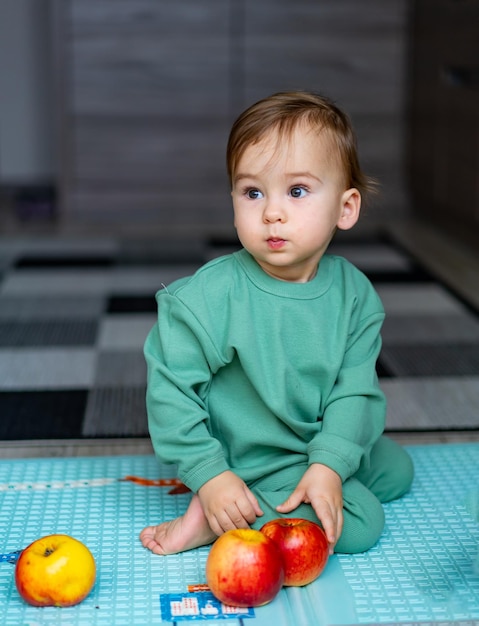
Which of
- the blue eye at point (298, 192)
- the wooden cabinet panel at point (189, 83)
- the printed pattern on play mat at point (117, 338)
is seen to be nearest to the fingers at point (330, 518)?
the blue eye at point (298, 192)

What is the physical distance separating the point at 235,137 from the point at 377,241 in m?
2.21

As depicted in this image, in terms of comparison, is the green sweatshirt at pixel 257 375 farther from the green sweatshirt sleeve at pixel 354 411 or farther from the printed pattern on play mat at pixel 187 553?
the printed pattern on play mat at pixel 187 553

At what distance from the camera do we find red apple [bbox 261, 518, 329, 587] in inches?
43.3

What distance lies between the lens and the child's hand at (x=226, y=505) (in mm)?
1175

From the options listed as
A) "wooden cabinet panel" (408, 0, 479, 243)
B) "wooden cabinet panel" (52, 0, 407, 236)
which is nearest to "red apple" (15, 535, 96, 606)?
"wooden cabinet panel" (408, 0, 479, 243)

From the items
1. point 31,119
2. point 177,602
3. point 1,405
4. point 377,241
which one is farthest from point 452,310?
point 31,119

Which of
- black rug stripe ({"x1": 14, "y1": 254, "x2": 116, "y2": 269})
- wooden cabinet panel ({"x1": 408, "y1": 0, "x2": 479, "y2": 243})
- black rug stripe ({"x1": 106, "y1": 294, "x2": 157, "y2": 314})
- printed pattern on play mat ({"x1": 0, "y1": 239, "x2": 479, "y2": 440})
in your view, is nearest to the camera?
printed pattern on play mat ({"x1": 0, "y1": 239, "x2": 479, "y2": 440})

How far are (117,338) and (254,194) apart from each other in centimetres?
104

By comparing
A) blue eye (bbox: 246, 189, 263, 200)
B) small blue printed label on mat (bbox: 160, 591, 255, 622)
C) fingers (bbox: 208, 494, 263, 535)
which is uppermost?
blue eye (bbox: 246, 189, 263, 200)

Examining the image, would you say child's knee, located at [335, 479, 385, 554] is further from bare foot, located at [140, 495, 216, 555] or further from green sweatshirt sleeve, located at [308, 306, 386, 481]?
bare foot, located at [140, 495, 216, 555]

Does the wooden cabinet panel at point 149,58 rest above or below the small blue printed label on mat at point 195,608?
above

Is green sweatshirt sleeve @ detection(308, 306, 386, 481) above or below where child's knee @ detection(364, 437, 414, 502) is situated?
above

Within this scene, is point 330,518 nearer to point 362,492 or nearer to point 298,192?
point 362,492

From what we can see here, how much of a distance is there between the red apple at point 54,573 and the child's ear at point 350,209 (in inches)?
21.1
